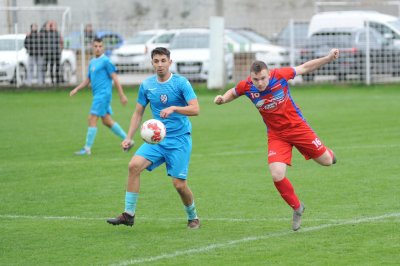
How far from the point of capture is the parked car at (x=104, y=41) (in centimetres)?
3262

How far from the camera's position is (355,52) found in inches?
1232

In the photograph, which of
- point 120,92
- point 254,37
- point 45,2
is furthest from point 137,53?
point 120,92

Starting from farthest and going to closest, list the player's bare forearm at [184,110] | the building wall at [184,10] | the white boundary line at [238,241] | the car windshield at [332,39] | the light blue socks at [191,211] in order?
1. the building wall at [184,10]
2. the car windshield at [332,39]
3. the light blue socks at [191,211]
4. the player's bare forearm at [184,110]
5. the white boundary line at [238,241]

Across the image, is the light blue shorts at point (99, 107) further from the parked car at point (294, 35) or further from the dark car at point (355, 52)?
the parked car at point (294, 35)

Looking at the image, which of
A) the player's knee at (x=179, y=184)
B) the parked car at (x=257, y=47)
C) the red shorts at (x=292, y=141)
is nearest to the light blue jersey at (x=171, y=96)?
the player's knee at (x=179, y=184)

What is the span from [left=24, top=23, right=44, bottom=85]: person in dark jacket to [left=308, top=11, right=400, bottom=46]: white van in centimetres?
892

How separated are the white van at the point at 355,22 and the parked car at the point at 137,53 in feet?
16.4

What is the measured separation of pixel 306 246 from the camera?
9.16 m

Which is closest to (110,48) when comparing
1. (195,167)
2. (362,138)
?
(362,138)

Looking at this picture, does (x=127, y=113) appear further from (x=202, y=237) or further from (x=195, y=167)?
(x=202, y=237)

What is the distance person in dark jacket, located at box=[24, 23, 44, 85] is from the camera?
3127 cm

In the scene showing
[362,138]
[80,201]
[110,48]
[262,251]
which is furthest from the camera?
[110,48]

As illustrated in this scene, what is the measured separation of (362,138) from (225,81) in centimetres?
1279

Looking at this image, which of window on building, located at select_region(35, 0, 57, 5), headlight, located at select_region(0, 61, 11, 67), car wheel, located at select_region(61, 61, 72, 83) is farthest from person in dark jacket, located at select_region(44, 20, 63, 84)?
window on building, located at select_region(35, 0, 57, 5)
